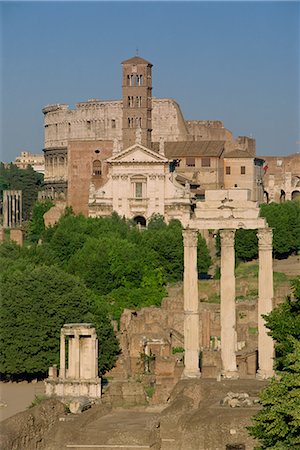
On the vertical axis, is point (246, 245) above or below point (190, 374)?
above

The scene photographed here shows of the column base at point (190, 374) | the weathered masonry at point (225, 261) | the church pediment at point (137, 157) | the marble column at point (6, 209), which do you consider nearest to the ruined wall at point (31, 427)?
the column base at point (190, 374)

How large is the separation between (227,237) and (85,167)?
227ft

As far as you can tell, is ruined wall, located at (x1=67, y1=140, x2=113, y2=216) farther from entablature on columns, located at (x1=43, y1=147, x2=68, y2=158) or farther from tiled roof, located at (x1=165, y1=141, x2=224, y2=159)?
entablature on columns, located at (x1=43, y1=147, x2=68, y2=158)

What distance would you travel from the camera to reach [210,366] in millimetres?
55875

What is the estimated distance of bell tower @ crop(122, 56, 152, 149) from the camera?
4779 inches

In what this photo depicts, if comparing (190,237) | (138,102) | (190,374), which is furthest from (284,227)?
(190,374)

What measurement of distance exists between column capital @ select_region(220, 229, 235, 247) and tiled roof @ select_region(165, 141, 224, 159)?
68.9 meters

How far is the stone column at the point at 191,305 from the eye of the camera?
54.8 meters

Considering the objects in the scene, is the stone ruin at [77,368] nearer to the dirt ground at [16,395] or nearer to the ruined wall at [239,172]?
the dirt ground at [16,395]

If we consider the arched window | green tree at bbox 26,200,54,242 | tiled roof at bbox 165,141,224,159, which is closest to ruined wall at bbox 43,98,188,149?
tiled roof at bbox 165,141,224,159

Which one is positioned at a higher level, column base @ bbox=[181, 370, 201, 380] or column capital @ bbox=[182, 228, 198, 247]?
column capital @ bbox=[182, 228, 198, 247]

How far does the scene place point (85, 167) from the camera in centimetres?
12406

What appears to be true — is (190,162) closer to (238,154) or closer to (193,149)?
(193,149)

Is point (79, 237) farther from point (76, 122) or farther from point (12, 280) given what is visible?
point (76, 122)
